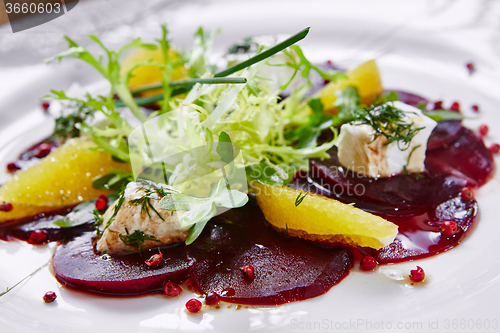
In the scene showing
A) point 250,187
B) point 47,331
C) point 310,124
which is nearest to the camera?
point 47,331

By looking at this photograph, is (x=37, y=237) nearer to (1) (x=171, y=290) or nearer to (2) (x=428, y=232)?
(1) (x=171, y=290)

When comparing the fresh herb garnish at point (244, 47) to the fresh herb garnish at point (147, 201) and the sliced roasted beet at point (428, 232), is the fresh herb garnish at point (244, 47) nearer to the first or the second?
the fresh herb garnish at point (147, 201)

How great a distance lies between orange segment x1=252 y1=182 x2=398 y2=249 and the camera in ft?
7.63

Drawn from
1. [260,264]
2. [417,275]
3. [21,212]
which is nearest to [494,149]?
[417,275]

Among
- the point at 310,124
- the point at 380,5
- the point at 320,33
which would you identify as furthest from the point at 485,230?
the point at 380,5

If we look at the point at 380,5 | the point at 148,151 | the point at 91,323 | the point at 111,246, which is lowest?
the point at 91,323

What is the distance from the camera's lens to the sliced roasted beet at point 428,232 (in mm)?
2467

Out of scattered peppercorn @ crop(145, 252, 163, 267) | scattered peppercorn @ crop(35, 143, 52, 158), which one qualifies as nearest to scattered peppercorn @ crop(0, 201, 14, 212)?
scattered peppercorn @ crop(35, 143, 52, 158)

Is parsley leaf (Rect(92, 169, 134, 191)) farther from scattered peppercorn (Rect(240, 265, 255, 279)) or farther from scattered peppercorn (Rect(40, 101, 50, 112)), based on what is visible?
scattered peppercorn (Rect(40, 101, 50, 112))

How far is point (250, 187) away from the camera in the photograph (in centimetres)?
277

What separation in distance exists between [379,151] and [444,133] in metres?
0.79

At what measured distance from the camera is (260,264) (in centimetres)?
241

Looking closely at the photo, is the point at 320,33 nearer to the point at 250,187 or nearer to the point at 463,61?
the point at 463,61

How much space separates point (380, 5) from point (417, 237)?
142 inches
